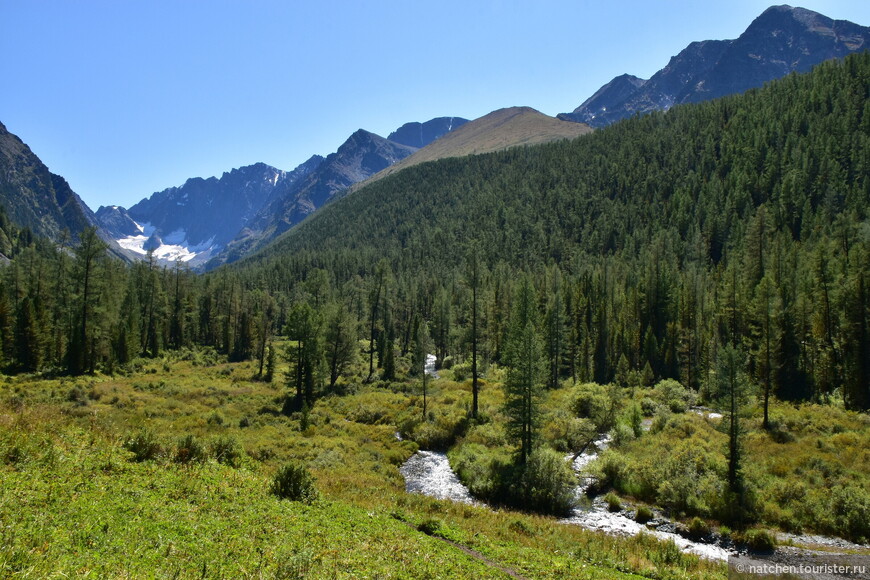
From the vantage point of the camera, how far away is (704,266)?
101 metres

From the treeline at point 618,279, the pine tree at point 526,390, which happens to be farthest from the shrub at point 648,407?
the pine tree at point 526,390

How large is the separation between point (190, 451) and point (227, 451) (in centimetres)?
205

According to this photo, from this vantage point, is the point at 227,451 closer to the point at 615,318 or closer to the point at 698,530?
the point at 698,530

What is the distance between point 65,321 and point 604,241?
439 feet

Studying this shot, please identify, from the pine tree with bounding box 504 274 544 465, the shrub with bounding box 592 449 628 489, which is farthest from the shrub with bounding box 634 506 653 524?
the pine tree with bounding box 504 274 544 465

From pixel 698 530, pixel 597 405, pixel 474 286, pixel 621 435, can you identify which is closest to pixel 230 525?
pixel 698 530

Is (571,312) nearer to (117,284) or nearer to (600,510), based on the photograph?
(600,510)

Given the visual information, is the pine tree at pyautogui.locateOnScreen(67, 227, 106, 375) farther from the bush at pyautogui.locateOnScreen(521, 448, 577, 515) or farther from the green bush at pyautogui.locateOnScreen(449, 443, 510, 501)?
the bush at pyautogui.locateOnScreen(521, 448, 577, 515)

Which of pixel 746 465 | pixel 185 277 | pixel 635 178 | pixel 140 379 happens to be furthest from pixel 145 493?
pixel 635 178

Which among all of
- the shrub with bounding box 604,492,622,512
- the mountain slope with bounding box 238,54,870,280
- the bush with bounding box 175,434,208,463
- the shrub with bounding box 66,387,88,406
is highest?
the mountain slope with bounding box 238,54,870,280

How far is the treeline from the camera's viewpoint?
52.9 m

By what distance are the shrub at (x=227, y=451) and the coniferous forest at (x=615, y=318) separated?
213 inches

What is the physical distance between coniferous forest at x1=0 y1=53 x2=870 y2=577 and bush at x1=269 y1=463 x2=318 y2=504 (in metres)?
1.11

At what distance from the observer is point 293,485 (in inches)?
627
